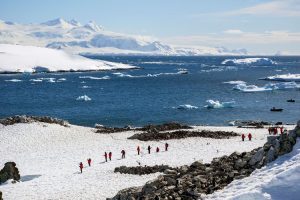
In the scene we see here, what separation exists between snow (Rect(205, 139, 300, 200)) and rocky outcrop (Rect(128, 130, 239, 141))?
27.8m

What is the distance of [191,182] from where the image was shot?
20.5m

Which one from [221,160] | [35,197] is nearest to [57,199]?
[35,197]

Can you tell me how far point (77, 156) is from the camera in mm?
40219

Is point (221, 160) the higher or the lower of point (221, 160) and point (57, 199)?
the higher

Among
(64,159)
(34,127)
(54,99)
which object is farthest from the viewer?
(54,99)

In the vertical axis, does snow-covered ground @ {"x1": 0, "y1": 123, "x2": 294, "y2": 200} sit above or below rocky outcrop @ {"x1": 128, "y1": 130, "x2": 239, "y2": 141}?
below

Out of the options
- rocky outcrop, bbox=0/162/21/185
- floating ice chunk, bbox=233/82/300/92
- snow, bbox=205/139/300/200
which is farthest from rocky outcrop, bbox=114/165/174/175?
floating ice chunk, bbox=233/82/300/92

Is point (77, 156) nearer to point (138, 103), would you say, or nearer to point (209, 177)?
point (209, 177)

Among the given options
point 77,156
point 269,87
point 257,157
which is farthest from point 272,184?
point 269,87

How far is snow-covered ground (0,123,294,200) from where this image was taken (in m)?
29.7

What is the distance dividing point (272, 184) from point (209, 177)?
14.0ft

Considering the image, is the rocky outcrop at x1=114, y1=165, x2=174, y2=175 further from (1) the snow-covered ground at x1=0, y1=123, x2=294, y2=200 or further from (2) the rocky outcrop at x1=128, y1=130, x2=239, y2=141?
(2) the rocky outcrop at x1=128, y1=130, x2=239, y2=141

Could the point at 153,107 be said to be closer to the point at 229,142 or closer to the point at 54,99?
the point at 54,99

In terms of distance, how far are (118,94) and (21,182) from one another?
267ft
